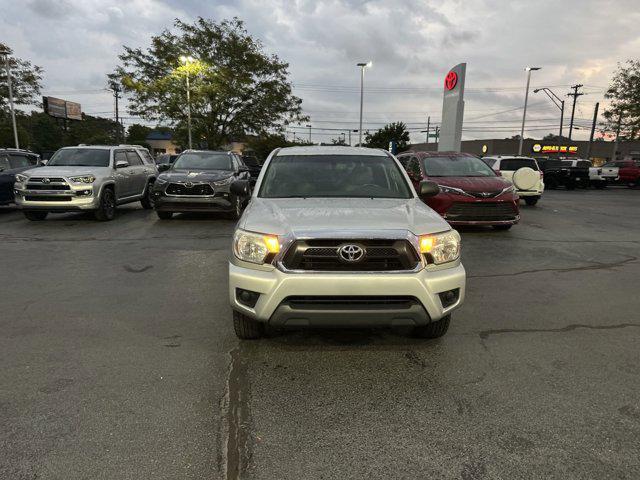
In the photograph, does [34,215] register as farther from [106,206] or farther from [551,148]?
[551,148]

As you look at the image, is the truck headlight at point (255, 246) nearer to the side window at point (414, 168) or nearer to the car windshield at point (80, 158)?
Result: the side window at point (414, 168)

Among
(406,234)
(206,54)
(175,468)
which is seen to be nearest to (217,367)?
(175,468)

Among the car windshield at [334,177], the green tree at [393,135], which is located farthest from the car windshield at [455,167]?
the green tree at [393,135]

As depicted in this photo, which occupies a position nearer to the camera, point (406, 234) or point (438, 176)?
point (406, 234)

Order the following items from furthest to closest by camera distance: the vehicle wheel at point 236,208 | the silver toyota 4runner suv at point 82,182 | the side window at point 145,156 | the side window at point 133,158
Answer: the side window at point 145,156
the side window at point 133,158
the vehicle wheel at point 236,208
the silver toyota 4runner suv at point 82,182

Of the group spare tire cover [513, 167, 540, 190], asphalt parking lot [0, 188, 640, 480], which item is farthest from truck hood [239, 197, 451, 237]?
spare tire cover [513, 167, 540, 190]

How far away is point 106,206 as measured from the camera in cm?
1094

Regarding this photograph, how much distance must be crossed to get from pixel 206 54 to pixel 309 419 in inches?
1246

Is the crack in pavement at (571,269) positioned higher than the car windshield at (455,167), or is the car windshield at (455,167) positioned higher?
the car windshield at (455,167)

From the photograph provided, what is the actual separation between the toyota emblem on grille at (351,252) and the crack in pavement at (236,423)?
3.67 ft

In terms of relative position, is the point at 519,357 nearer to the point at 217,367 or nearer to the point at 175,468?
the point at 217,367

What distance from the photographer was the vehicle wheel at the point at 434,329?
A: 3723mm

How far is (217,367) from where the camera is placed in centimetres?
340

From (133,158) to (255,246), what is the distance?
10.7 metres
